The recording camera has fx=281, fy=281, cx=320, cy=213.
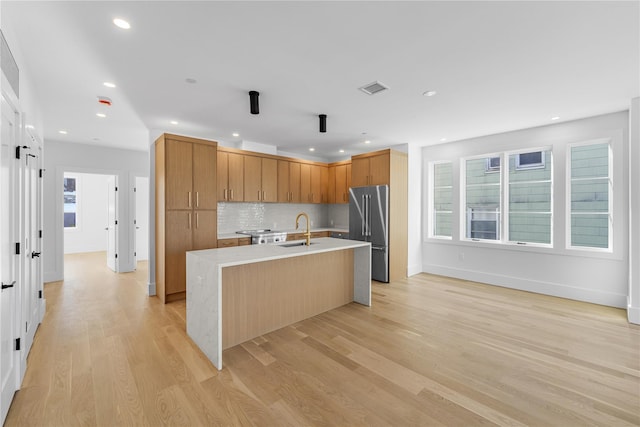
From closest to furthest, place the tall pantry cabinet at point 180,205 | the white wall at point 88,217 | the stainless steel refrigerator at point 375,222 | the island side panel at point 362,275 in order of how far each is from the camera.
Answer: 1. the island side panel at point 362,275
2. the tall pantry cabinet at point 180,205
3. the stainless steel refrigerator at point 375,222
4. the white wall at point 88,217

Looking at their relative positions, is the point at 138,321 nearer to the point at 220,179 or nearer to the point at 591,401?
the point at 220,179

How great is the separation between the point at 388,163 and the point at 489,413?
13.3 ft

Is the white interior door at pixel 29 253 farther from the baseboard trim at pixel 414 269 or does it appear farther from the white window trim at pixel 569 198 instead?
the white window trim at pixel 569 198

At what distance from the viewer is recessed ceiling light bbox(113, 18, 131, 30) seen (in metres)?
1.94

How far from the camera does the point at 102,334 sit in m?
3.02

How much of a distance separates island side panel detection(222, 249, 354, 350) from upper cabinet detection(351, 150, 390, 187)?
1.93 metres

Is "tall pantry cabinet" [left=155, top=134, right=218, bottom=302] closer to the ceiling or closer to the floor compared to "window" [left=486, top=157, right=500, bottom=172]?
closer to the floor

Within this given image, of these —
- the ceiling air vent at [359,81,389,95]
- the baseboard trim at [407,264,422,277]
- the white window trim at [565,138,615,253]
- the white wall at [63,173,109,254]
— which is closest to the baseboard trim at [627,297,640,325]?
the white window trim at [565,138,615,253]

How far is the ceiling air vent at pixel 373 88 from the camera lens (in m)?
2.94

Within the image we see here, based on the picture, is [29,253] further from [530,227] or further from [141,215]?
[530,227]

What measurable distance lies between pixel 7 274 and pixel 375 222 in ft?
15.3

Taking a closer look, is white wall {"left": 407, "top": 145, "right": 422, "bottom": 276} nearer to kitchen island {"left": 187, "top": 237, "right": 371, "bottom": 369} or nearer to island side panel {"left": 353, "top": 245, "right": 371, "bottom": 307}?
island side panel {"left": 353, "top": 245, "right": 371, "bottom": 307}

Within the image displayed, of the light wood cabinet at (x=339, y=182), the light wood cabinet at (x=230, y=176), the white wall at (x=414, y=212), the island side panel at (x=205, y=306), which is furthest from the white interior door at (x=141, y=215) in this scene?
the white wall at (x=414, y=212)

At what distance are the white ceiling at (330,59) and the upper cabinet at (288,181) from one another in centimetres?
177
